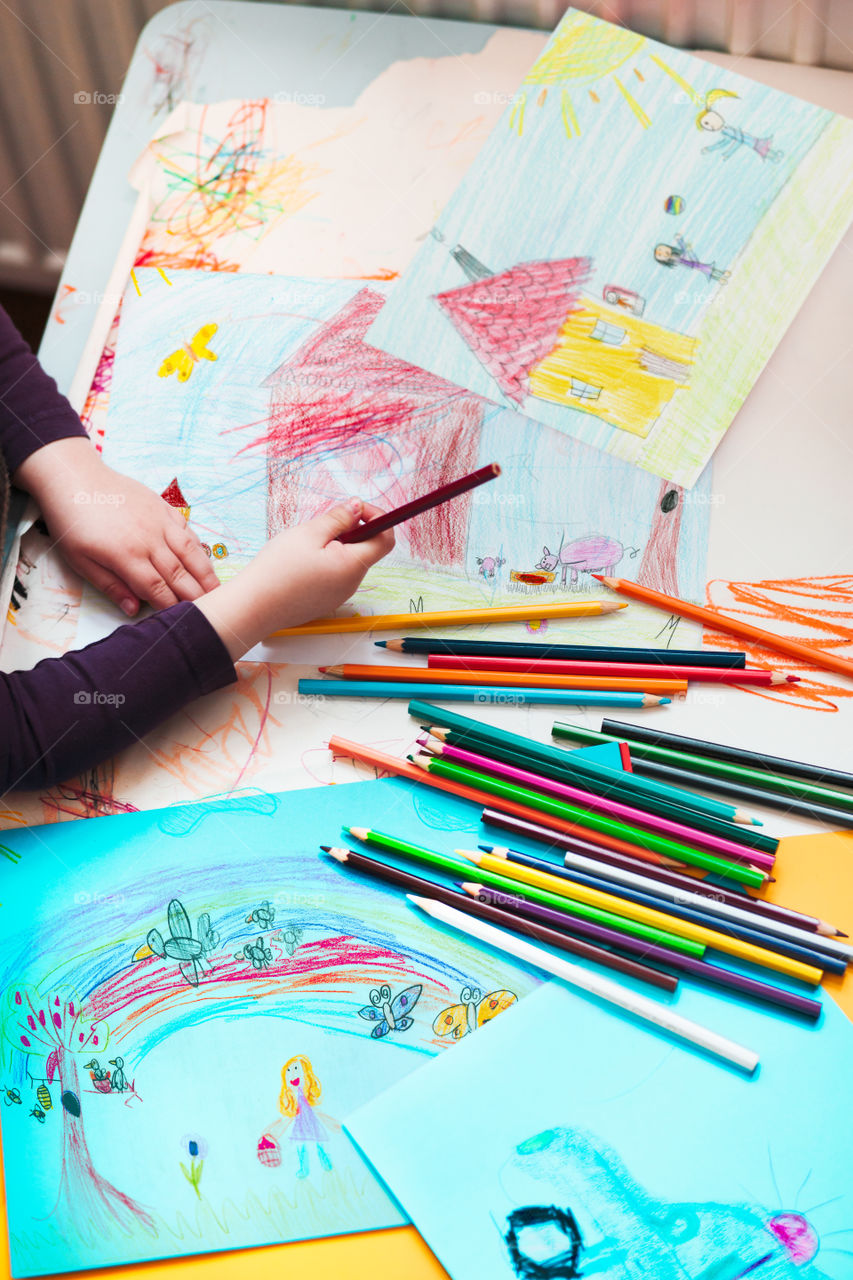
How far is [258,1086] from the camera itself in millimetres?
572

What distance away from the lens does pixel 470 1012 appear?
1.95 ft

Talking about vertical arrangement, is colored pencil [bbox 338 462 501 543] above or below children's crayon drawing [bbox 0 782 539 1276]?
above

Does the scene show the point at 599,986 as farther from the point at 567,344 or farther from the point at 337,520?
the point at 567,344

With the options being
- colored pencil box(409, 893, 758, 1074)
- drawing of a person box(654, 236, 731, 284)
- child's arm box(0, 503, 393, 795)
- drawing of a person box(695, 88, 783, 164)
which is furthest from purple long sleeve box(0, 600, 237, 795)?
drawing of a person box(695, 88, 783, 164)

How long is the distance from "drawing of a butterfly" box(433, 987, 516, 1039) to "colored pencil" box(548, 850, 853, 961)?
9 centimetres

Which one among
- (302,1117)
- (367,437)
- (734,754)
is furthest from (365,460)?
(302,1117)

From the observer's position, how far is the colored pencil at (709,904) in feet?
1.96

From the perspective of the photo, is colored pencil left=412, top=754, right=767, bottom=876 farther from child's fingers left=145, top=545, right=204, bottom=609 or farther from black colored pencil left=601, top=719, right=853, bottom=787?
child's fingers left=145, top=545, right=204, bottom=609

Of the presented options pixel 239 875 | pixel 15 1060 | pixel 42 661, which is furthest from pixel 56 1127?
pixel 42 661

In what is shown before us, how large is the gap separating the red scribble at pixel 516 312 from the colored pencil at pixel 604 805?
0.99ft

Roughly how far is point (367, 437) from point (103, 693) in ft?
0.95

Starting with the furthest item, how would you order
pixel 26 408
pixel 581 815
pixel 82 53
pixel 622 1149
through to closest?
1. pixel 82 53
2. pixel 26 408
3. pixel 581 815
4. pixel 622 1149

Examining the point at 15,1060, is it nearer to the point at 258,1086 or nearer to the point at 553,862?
the point at 258,1086

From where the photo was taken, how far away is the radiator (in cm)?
88
